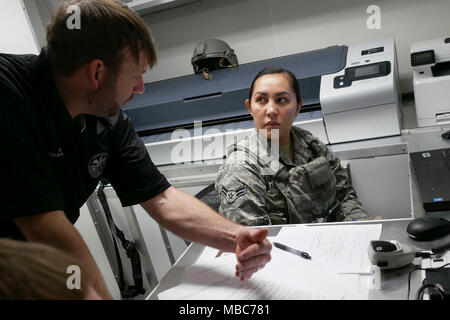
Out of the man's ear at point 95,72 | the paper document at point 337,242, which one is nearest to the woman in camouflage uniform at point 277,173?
the paper document at point 337,242

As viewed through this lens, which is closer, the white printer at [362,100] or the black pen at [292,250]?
the black pen at [292,250]

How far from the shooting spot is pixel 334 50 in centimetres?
195

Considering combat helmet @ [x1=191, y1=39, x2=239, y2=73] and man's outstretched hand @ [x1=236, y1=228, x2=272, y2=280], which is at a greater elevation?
combat helmet @ [x1=191, y1=39, x2=239, y2=73]

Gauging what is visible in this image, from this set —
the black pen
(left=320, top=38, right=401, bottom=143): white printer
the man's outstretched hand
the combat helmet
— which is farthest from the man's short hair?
the combat helmet

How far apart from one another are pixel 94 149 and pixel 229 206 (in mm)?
494

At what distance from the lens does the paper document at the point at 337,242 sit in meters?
0.81

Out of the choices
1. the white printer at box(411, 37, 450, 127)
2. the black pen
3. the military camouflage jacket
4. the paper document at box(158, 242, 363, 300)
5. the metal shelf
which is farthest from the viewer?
the metal shelf

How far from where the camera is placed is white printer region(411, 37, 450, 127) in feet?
5.02

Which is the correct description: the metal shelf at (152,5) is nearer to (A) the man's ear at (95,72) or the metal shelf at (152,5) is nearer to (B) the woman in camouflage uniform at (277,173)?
(B) the woman in camouflage uniform at (277,173)

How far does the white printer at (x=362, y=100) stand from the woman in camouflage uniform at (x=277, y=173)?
226 mm

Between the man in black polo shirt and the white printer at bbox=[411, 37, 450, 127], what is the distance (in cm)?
111

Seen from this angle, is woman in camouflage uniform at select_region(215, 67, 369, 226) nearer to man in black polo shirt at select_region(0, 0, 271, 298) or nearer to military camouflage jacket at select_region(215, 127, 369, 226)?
military camouflage jacket at select_region(215, 127, 369, 226)

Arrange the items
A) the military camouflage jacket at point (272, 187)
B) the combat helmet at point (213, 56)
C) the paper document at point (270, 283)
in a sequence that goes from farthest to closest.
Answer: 1. the combat helmet at point (213, 56)
2. the military camouflage jacket at point (272, 187)
3. the paper document at point (270, 283)

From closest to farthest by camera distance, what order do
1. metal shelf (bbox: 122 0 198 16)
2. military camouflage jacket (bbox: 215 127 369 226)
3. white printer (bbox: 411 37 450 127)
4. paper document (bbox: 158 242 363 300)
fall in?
paper document (bbox: 158 242 363 300)
military camouflage jacket (bbox: 215 127 369 226)
white printer (bbox: 411 37 450 127)
metal shelf (bbox: 122 0 198 16)
